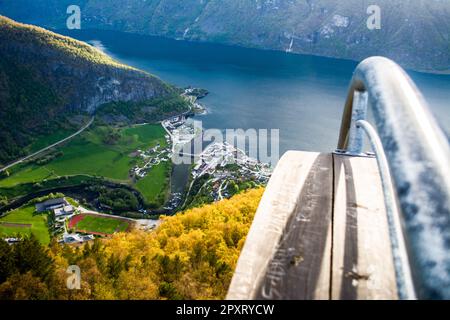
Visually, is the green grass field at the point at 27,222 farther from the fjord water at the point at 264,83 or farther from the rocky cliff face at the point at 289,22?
the rocky cliff face at the point at 289,22

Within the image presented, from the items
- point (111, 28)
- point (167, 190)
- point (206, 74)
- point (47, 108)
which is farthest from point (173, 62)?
point (111, 28)

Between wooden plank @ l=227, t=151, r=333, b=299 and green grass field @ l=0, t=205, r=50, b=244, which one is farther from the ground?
wooden plank @ l=227, t=151, r=333, b=299

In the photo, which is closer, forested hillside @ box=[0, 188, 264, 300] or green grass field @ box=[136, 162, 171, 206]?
forested hillside @ box=[0, 188, 264, 300]

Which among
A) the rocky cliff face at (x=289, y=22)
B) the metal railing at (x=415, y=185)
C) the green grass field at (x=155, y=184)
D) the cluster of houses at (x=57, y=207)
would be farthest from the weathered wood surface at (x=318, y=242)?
Answer: the rocky cliff face at (x=289, y=22)

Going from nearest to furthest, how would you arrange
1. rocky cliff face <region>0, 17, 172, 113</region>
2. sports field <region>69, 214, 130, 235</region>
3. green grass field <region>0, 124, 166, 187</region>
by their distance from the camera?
1. sports field <region>69, 214, 130, 235</region>
2. green grass field <region>0, 124, 166, 187</region>
3. rocky cliff face <region>0, 17, 172, 113</region>

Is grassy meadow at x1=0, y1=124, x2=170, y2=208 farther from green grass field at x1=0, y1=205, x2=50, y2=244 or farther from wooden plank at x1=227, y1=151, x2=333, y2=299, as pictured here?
wooden plank at x1=227, y1=151, x2=333, y2=299

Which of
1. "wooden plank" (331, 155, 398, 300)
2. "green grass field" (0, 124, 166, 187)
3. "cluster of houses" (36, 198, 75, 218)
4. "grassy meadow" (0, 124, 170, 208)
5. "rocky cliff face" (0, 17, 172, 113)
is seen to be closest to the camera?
"wooden plank" (331, 155, 398, 300)

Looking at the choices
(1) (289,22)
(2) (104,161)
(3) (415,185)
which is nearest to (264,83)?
(2) (104,161)

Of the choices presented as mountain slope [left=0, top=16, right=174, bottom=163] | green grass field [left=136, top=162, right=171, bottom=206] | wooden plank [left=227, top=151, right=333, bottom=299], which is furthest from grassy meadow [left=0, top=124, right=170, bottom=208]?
wooden plank [left=227, top=151, right=333, bottom=299]
